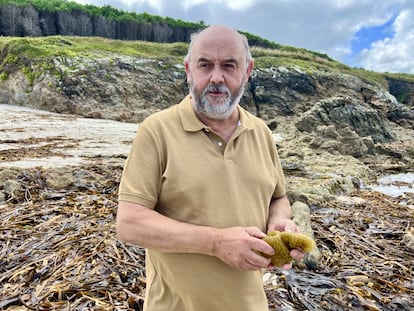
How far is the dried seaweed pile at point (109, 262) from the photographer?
2771 mm

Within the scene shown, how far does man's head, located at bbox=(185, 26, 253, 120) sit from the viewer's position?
171 cm

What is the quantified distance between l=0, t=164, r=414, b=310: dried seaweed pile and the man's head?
5.61ft

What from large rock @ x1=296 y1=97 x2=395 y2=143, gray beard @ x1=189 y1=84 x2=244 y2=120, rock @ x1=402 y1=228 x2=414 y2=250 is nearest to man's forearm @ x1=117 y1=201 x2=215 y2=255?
gray beard @ x1=189 y1=84 x2=244 y2=120

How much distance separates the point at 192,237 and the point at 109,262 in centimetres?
205

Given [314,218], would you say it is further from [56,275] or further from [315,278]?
[56,275]

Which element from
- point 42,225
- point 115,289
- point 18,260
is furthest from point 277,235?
point 42,225

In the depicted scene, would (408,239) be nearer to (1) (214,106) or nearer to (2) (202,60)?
(1) (214,106)

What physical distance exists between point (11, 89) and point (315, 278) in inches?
902

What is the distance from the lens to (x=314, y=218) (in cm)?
502

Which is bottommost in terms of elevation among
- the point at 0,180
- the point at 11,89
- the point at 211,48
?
the point at 11,89

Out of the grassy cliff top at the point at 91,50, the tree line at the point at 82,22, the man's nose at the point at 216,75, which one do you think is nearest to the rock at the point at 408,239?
the man's nose at the point at 216,75

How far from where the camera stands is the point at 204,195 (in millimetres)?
1546

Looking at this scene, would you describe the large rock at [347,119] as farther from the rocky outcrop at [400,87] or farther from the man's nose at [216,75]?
the rocky outcrop at [400,87]

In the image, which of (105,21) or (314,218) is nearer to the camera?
(314,218)
